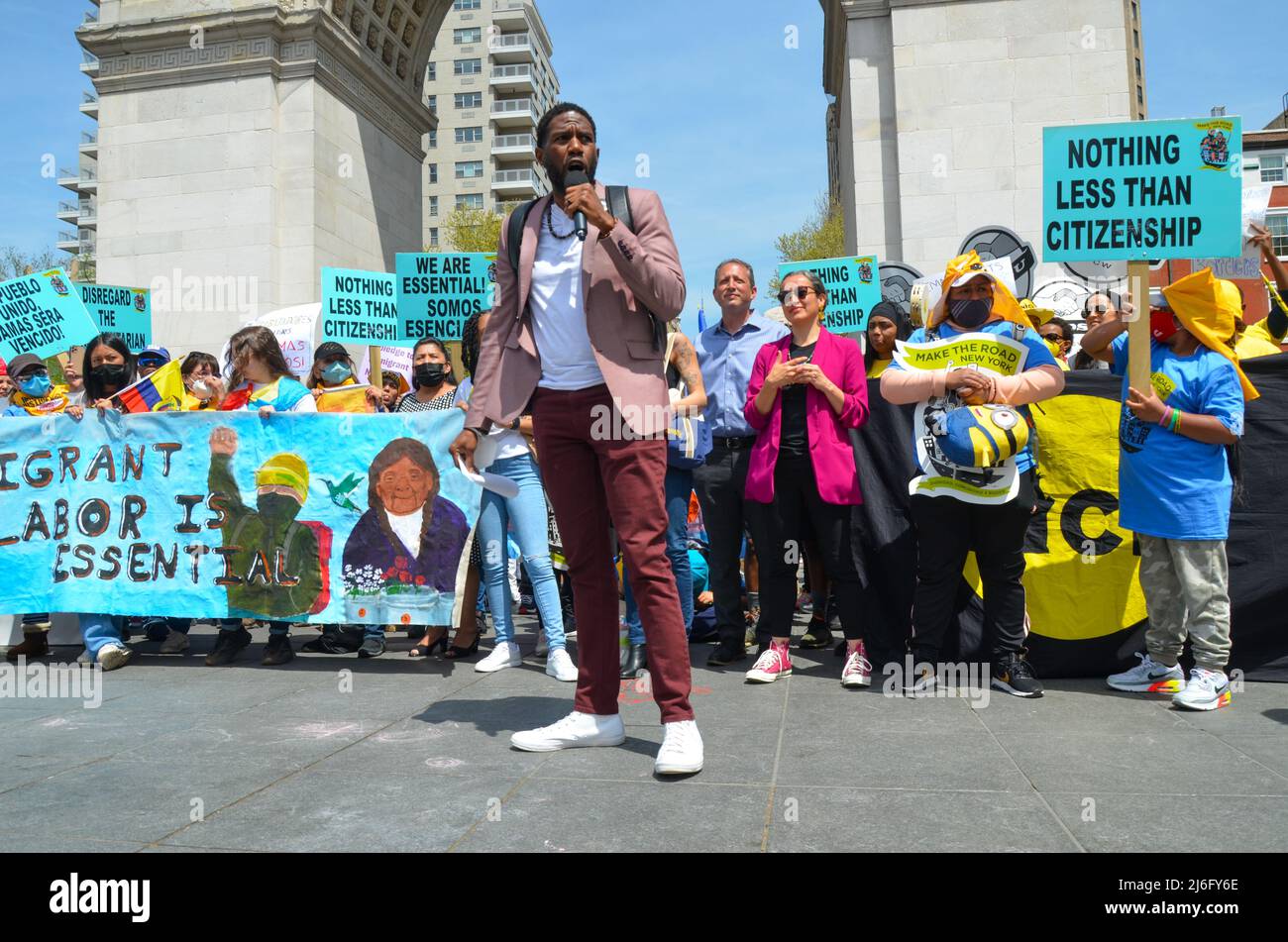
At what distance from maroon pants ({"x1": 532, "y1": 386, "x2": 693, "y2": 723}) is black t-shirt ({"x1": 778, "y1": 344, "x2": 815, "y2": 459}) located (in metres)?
1.82

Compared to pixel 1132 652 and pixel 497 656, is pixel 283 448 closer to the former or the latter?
pixel 497 656

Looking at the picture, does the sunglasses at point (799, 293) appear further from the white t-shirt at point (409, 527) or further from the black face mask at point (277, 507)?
the black face mask at point (277, 507)

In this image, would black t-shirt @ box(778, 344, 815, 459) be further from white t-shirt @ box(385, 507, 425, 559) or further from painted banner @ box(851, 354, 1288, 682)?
white t-shirt @ box(385, 507, 425, 559)

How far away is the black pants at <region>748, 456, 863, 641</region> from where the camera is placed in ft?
18.0

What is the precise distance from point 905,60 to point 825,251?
93.8ft

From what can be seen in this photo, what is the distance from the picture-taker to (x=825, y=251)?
42281 mm

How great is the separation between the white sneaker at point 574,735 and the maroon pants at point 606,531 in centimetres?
5

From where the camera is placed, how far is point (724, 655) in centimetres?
602

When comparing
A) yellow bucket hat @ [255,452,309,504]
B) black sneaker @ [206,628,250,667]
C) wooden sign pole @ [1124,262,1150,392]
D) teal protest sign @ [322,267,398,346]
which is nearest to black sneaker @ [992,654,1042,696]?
wooden sign pole @ [1124,262,1150,392]

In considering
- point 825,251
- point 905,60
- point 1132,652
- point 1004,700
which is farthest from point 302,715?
point 825,251

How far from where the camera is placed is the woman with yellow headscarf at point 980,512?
15.9 ft

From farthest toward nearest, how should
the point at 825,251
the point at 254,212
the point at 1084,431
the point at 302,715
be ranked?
the point at 825,251 → the point at 254,212 → the point at 1084,431 → the point at 302,715

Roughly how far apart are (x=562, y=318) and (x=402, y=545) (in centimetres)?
275

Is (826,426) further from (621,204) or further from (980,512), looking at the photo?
(621,204)
